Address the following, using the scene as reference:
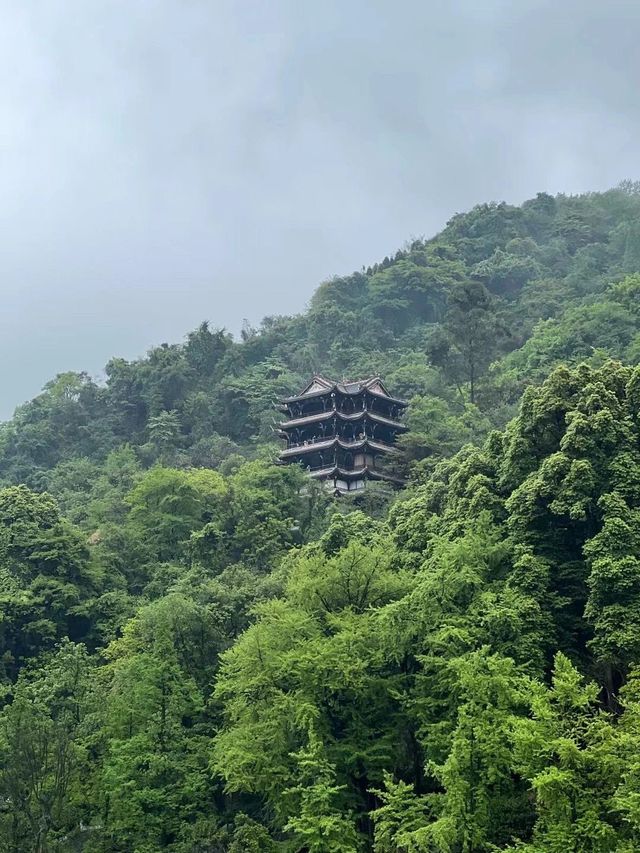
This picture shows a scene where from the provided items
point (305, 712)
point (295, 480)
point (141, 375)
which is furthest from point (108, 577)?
point (141, 375)

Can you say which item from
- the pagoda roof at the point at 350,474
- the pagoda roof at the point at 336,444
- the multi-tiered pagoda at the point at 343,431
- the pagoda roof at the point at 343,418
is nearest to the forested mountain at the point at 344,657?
the pagoda roof at the point at 350,474

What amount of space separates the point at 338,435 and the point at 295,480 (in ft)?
30.8

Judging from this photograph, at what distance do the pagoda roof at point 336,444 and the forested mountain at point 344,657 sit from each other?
695cm

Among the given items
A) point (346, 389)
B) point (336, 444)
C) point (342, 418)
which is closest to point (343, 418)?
point (342, 418)

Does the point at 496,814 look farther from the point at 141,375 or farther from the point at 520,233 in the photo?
the point at 520,233

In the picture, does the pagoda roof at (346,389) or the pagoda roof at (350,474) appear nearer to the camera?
the pagoda roof at (350,474)

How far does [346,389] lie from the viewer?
4959 cm

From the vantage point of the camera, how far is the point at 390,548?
24.4 m

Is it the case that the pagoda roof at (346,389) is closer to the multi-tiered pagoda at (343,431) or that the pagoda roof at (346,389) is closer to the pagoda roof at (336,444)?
the multi-tiered pagoda at (343,431)

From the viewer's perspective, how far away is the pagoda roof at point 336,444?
46.4 metres

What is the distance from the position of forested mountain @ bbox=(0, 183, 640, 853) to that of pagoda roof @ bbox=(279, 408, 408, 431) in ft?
28.9

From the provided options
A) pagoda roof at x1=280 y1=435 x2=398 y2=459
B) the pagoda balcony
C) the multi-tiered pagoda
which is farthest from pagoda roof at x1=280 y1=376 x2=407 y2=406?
pagoda roof at x1=280 y1=435 x2=398 y2=459

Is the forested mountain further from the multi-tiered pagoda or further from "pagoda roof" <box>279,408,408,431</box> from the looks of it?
"pagoda roof" <box>279,408,408,431</box>

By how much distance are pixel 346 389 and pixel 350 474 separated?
19.7 feet
